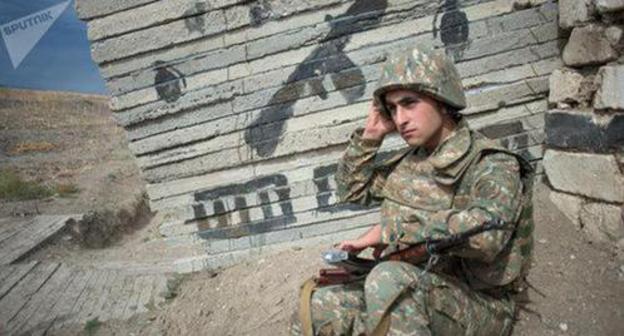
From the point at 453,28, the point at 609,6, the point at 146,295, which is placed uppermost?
the point at 453,28

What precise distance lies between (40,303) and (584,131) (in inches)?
224

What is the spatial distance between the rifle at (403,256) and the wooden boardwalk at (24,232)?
18.1 feet

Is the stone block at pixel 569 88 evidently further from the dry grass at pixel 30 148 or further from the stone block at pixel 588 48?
the dry grass at pixel 30 148

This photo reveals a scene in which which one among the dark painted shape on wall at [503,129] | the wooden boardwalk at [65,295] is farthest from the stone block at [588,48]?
the wooden boardwalk at [65,295]

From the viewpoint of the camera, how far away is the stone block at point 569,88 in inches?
139

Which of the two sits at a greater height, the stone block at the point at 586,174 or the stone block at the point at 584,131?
the stone block at the point at 584,131

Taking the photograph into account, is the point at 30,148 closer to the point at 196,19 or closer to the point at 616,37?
the point at 196,19

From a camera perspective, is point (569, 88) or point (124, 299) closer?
point (569, 88)

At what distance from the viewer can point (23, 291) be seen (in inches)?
197

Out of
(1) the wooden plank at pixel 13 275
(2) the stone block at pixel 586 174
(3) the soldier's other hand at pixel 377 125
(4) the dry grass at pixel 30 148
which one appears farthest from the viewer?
(4) the dry grass at pixel 30 148

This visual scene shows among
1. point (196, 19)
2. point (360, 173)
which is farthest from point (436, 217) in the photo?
point (196, 19)

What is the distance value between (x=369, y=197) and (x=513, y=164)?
0.90 m

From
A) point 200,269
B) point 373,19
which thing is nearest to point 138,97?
point 200,269

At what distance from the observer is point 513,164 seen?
1.94 metres
